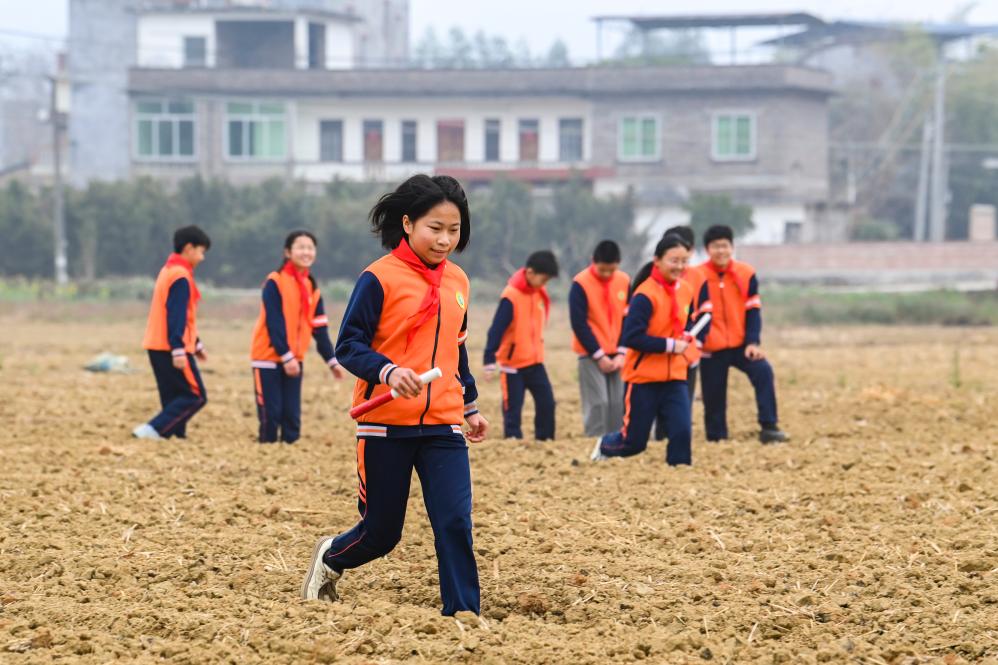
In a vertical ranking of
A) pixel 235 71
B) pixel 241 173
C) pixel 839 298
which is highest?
pixel 235 71

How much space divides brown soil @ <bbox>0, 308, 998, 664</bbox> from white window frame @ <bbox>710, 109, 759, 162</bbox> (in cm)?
3966

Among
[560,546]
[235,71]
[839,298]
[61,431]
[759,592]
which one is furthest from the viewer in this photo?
[235,71]

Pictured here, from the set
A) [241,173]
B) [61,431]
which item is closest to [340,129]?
[241,173]

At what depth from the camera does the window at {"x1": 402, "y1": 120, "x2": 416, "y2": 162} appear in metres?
55.4

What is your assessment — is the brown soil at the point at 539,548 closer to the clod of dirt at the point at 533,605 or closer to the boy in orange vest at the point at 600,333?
the clod of dirt at the point at 533,605

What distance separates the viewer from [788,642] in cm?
609

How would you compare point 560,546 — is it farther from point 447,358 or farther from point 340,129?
point 340,129

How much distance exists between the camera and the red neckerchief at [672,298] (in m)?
10.3

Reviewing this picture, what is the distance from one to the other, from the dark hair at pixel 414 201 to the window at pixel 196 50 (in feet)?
183

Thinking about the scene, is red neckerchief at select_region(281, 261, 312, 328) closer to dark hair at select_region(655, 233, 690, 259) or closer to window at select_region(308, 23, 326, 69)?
dark hair at select_region(655, 233, 690, 259)

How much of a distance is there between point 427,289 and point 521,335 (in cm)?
634

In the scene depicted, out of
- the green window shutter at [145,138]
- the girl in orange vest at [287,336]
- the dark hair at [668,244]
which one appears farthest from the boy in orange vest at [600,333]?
→ the green window shutter at [145,138]

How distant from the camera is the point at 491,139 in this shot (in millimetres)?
55094

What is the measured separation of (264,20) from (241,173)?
23.5 ft
